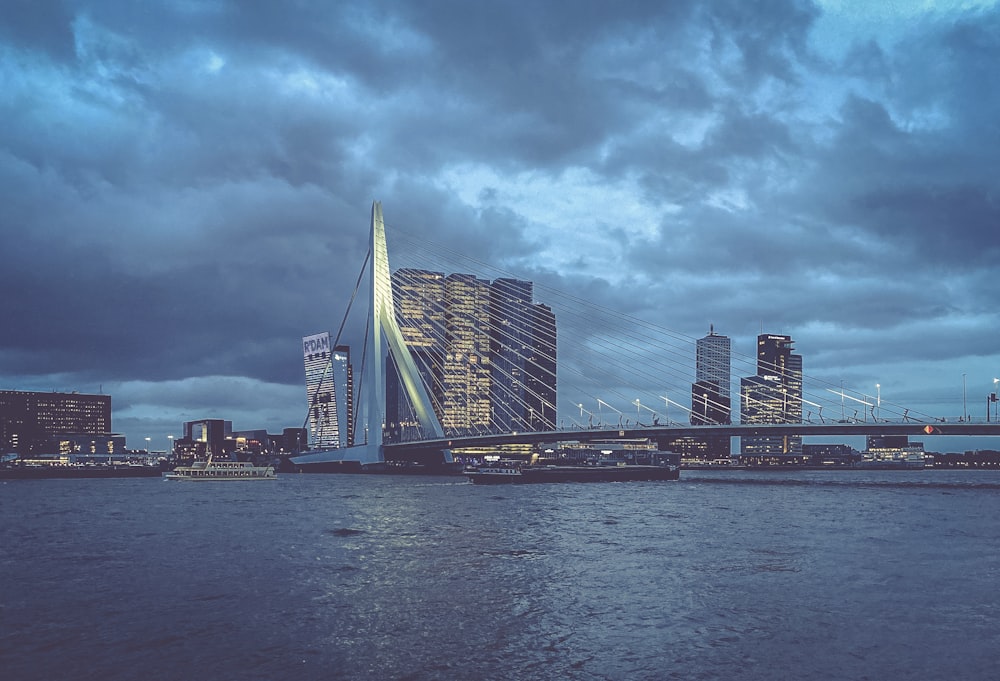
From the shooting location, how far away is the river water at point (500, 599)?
16.3 m

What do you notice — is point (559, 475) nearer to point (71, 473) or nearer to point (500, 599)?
point (500, 599)

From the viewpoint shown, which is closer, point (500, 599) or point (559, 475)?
point (500, 599)

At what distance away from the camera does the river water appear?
16.3 m

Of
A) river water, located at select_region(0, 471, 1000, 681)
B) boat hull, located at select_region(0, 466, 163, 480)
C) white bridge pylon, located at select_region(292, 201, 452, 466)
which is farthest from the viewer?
boat hull, located at select_region(0, 466, 163, 480)

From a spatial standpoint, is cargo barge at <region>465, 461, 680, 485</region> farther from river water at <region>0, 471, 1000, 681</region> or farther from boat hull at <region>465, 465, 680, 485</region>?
river water at <region>0, 471, 1000, 681</region>

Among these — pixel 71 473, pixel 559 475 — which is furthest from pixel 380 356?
pixel 71 473

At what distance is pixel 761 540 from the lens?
118 ft

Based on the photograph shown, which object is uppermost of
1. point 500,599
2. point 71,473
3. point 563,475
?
point 500,599

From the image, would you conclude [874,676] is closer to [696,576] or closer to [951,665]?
[951,665]

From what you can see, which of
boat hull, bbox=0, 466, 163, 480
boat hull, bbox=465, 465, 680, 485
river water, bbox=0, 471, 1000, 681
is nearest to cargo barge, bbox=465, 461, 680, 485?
boat hull, bbox=465, 465, 680, 485

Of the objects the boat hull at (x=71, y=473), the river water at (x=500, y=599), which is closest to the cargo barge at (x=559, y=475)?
the river water at (x=500, y=599)

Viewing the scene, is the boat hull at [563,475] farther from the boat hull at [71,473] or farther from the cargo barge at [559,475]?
the boat hull at [71,473]

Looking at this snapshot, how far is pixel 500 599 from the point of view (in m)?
22.5

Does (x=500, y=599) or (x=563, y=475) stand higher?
(x=500, y=599)
